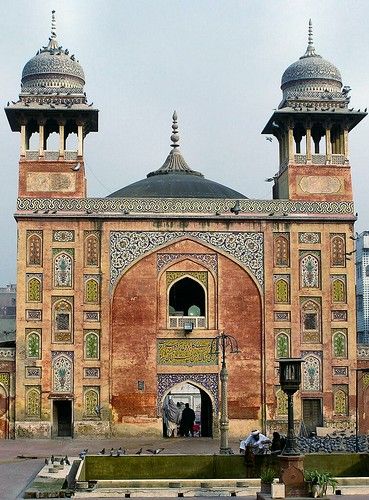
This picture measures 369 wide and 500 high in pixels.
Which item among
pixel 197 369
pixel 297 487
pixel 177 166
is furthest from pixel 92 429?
pixel 297 487

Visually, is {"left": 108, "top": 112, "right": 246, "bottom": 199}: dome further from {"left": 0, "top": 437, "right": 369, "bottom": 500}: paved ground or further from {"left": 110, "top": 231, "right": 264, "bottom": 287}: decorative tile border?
{"left": 0, "top": 437, "right": 369, "bottom": 500}: paved ground

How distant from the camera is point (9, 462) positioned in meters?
20.5

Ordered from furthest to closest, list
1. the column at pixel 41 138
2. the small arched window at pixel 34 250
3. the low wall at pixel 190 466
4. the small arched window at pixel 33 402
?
the column at pixel 41 138 < the small arched window at pixel 34 250 < the small arched window at pixel 33 402 < the low wall at pixel 190 466

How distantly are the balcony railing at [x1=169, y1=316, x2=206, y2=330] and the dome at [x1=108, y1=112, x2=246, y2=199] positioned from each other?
4122 millimetres

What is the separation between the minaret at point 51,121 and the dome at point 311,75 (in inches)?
246

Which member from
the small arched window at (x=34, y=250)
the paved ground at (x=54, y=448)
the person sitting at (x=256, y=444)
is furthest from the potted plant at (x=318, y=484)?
the small arched window at (x=34, y=250)

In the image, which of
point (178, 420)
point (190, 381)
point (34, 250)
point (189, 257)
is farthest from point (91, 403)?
point (178, 420)

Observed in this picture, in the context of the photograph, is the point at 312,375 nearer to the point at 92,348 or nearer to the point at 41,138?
the point at 92,348

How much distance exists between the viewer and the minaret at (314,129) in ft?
93.6

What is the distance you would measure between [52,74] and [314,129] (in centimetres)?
824

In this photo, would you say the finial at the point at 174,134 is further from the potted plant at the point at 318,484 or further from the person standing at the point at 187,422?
the potted plant at the point at 318,484

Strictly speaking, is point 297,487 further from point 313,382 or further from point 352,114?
point 352,114

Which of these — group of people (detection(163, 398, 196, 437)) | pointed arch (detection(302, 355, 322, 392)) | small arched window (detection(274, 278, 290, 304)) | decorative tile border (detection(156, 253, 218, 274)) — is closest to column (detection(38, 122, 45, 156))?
decorative tile border (detection(156, 253, 218, 274))

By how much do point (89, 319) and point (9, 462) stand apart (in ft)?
23.5
